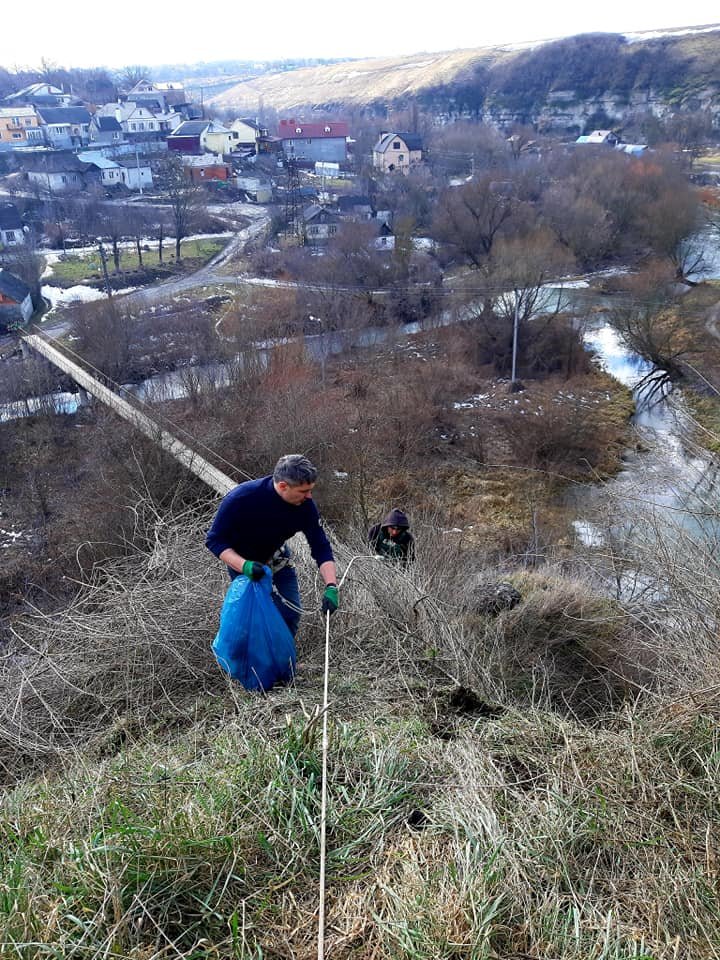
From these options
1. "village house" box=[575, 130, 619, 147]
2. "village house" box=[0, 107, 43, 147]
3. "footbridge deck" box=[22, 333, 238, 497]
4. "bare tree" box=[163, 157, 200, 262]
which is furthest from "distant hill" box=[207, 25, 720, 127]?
"footbridge deck" box=[22, 333, 238, 497]

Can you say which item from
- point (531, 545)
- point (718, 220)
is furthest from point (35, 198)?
point (531, 545)

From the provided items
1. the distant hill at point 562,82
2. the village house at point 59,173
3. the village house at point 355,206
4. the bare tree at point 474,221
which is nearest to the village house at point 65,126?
the village house at point 59,173

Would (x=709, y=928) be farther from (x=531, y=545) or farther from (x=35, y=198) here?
(x=35, y=198)

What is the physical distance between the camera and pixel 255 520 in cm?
347

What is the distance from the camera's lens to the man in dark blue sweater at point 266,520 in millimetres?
3334

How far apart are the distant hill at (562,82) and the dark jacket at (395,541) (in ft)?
245

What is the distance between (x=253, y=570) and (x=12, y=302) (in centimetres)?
2375

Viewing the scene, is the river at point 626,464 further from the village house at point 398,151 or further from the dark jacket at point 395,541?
the village house at point 398,151

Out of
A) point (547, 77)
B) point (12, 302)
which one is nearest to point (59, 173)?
point (12, 302)

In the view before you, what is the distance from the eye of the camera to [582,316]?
2411 centimetres

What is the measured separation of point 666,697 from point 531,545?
780 cm

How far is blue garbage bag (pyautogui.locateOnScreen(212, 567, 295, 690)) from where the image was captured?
3451mm

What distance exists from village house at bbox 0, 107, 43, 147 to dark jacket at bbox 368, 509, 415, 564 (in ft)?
202

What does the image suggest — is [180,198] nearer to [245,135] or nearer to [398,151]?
[245,135]
